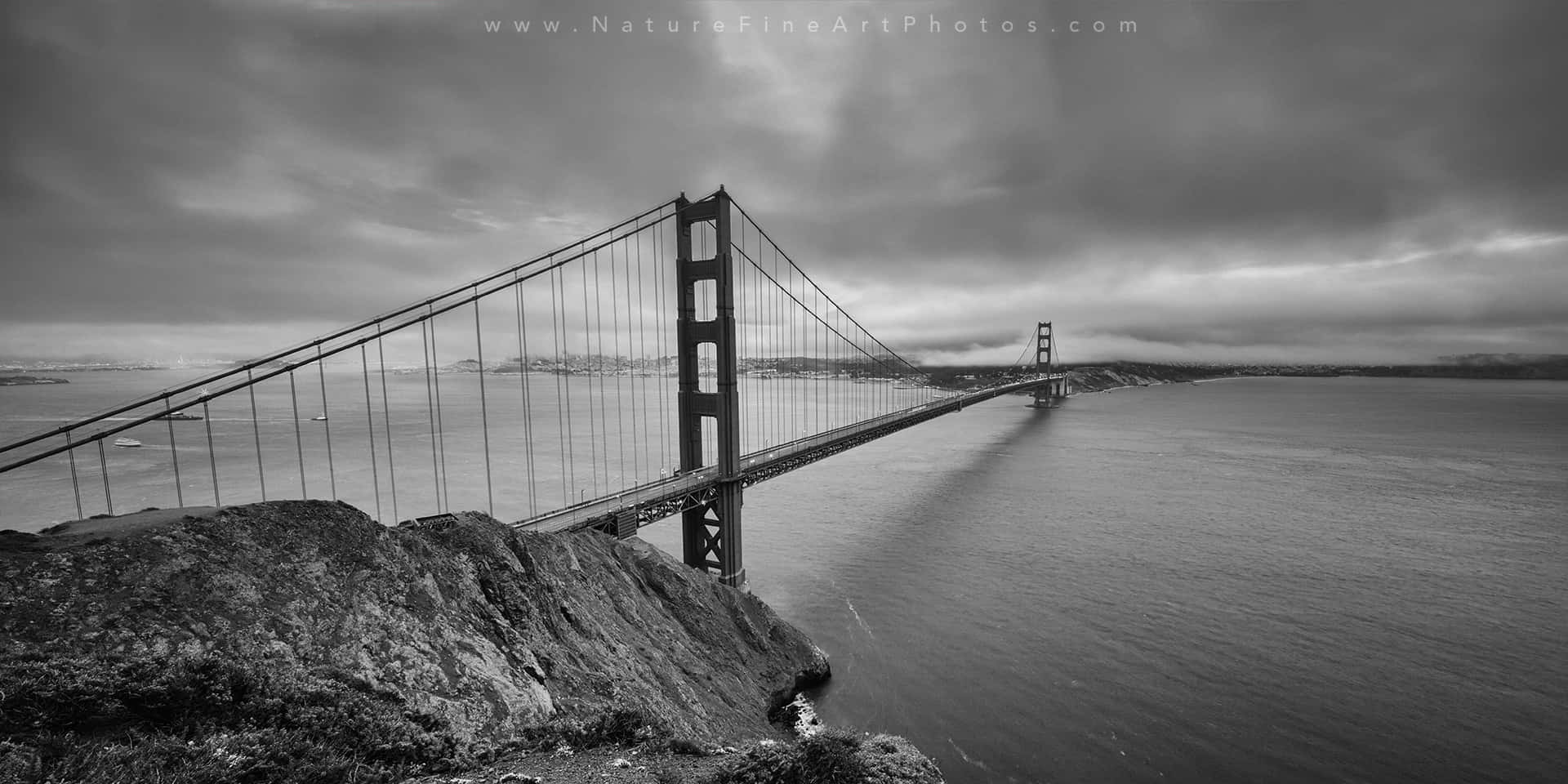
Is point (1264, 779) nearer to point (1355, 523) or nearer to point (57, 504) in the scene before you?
point (1355, 523)

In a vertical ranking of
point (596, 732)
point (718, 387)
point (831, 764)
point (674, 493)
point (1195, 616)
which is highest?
point (718, 387)

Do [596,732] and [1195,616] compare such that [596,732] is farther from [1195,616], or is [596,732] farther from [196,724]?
[1195,616]

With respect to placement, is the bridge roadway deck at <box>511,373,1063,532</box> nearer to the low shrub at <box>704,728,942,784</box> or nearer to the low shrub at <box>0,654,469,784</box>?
the low shrub at <box>0,654,469,784</box>

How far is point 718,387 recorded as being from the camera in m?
23.6

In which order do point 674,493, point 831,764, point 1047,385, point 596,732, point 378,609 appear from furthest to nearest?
point 1047,385
point 674,493
point 596,732
point 378,609
point 831,764

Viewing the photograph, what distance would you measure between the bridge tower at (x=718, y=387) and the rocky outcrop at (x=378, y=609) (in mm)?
9973

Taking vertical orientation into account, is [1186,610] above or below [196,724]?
below

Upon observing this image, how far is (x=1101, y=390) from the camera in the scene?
162125mm

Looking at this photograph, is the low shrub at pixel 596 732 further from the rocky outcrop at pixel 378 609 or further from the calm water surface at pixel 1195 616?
the calm water surface at pixel 1195 616

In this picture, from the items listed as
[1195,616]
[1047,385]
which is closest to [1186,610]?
[1195,616]

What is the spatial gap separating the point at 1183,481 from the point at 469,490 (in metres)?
51.0

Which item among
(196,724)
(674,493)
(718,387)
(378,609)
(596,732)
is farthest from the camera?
(718,387)

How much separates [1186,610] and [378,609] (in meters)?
24.8

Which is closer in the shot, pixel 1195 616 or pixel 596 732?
pixel 596 732
